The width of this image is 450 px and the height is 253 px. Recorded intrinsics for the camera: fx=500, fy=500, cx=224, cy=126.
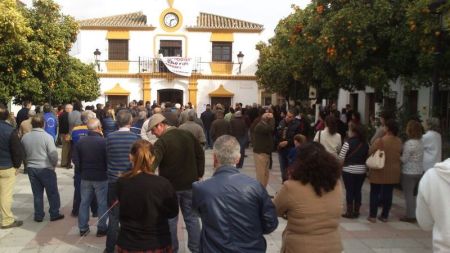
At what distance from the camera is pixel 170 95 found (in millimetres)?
30969

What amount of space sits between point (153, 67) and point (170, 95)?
2064 millimetres

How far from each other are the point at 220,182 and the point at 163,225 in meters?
0.86

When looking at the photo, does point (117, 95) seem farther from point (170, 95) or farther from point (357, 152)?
point (357, 152)

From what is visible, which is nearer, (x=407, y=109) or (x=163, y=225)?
(x=163, y=225)

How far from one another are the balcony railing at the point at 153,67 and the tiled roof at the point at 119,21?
6.80ft

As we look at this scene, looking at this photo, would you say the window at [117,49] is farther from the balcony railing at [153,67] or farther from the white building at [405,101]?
the white building at [405,101]

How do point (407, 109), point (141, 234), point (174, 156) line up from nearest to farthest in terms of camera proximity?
point (141, 234)
point (174, 156)
point (407, 109)

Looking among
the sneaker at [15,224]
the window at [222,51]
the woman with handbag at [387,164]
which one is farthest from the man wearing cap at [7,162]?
the window at [222,51]

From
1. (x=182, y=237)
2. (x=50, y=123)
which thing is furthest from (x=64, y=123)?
(x=182, y=237)

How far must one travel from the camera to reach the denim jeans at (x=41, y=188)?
24.4 feet

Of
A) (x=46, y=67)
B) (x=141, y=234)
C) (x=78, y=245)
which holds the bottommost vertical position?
(x=78, y=245)

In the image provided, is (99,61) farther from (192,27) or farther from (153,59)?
(192,27)

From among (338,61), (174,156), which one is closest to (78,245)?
(174,156)

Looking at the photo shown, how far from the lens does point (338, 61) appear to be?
1043 centimetres
